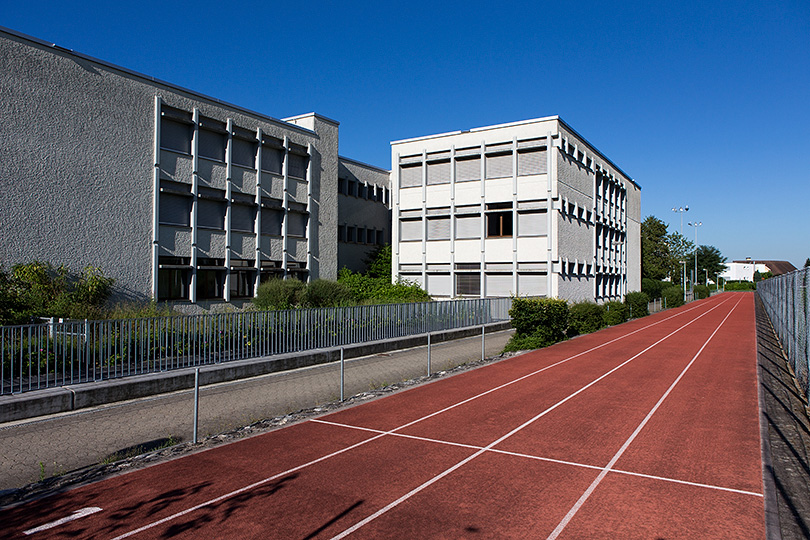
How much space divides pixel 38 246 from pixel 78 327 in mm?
8744

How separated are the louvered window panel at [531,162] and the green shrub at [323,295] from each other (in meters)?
16.5

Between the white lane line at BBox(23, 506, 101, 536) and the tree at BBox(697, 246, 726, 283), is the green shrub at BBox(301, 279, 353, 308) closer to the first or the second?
the white lane line at BBox(23, 506, 101, 536)

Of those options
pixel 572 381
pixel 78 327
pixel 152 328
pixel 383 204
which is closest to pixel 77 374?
pixel 78 327

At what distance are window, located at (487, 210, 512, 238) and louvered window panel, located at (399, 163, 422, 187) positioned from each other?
5.82 metres

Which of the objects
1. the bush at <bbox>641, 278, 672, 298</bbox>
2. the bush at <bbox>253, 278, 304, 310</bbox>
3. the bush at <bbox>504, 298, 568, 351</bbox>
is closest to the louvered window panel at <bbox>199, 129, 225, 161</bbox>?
the bush at <bbox>253, 278, 304, 310</bbox>

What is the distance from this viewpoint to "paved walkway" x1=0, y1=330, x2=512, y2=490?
25.8ft

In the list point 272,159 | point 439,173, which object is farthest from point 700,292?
point 272,159

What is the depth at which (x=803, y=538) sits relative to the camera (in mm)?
5406

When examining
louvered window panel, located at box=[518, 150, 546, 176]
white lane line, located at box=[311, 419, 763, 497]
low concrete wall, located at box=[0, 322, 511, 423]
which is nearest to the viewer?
white lane line, located at box=[311, 419, 763, 497]

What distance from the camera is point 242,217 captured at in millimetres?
26234

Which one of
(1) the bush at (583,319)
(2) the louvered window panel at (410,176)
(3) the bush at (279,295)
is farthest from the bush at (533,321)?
(2) the louvered window panel at (410,176)

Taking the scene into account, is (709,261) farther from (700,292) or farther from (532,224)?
(532,224)

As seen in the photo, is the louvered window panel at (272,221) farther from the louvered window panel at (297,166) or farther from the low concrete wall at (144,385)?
the low concrete wall at (144,385)

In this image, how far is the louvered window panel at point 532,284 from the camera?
32.3m
